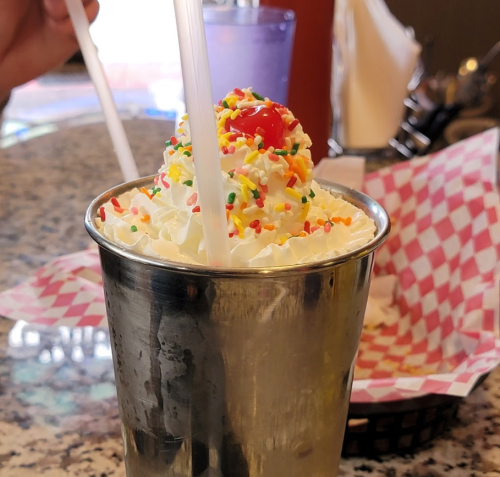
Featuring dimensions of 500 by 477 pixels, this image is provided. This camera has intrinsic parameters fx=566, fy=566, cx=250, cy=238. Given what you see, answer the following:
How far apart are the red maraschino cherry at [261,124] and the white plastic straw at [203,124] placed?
0.30 ft

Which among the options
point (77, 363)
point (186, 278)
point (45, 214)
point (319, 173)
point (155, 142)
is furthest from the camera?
point (155, 142)

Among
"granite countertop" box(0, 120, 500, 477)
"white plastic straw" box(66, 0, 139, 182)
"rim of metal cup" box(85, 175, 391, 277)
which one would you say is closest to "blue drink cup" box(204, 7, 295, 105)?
"granite countertop" box(0, 120, 500, 477)

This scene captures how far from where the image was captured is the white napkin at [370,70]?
1.06m

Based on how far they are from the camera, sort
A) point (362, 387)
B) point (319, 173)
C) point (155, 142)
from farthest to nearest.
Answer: point (155, 142) < point (319, 173) < point (362, 387)

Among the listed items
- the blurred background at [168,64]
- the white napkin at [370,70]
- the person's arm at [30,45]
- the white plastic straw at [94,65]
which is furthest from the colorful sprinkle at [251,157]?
the white napkin at [370,70]

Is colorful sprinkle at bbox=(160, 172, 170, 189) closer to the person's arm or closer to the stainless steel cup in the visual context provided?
the stainless steel cup

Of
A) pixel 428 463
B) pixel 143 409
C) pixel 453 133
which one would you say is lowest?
pixel 453 133

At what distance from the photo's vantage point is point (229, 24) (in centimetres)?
89

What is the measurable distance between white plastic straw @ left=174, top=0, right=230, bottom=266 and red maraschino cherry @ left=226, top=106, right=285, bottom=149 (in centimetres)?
9

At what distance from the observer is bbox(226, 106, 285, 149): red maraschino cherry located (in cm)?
39

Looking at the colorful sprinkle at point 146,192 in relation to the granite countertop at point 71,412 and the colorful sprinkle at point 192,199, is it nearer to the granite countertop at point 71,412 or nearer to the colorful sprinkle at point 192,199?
the colorful sprinkle at point 192,199

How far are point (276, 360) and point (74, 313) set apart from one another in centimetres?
32

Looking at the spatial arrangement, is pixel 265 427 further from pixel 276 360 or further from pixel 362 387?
pixel 362 387

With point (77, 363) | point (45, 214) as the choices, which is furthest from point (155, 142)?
point (77, 363)
